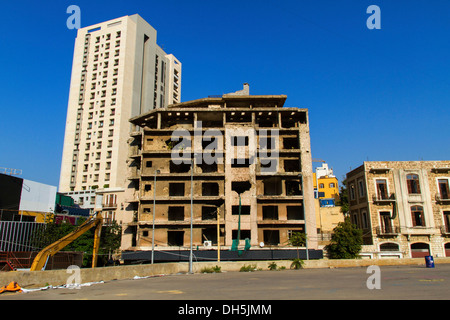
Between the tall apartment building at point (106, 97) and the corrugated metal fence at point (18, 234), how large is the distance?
38602 mm

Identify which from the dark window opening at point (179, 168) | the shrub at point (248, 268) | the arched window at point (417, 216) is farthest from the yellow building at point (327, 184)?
the shrub at point (248, 268)

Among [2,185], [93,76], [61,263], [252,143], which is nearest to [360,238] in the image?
[252,143]

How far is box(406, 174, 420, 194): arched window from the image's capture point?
46.2 metres

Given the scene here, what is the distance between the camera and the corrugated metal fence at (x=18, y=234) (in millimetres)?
40719

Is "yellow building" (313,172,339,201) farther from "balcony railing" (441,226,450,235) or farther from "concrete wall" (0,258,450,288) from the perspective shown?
"concrete wall" (0,258,450,288)

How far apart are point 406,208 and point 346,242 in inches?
372

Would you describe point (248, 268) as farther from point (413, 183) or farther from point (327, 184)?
point (327, 184)

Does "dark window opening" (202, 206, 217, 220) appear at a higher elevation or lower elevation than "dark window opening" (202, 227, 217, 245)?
higher

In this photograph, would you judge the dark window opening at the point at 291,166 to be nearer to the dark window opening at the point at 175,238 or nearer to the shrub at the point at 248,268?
the dark window opening at the point at 175,238

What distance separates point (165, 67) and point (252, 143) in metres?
68.1

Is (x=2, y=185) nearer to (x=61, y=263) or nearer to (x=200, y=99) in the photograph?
(x=61, y=263)

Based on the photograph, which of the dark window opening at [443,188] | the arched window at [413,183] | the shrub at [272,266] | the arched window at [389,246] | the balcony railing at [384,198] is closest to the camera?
the shrub at [272,266]

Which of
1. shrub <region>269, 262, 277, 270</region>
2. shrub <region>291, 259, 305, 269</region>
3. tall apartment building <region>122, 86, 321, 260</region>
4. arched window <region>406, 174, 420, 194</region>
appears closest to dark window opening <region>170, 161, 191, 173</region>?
tall apartment building <region>122, 86, 321, 260</region>

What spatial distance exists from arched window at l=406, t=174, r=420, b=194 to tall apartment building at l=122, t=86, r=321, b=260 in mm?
12497
